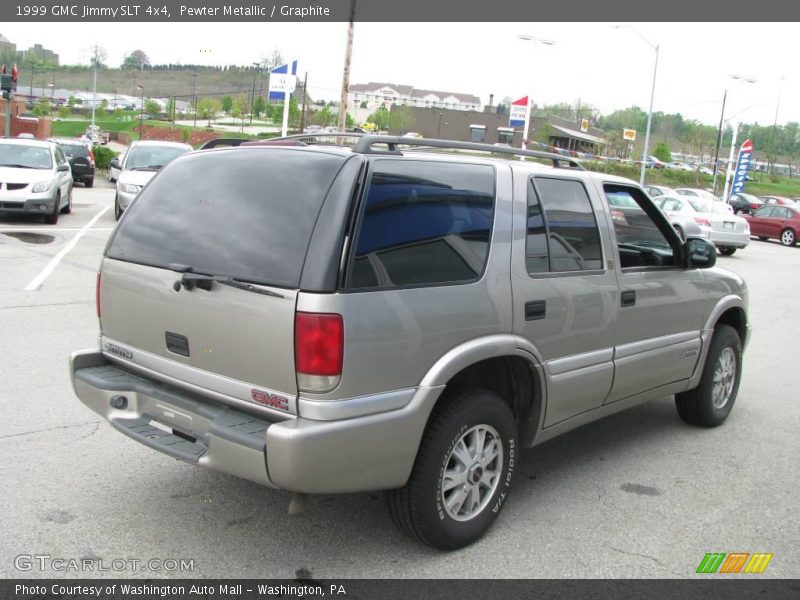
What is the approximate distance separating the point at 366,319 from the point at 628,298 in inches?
85.2

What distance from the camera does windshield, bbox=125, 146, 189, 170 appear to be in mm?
17766

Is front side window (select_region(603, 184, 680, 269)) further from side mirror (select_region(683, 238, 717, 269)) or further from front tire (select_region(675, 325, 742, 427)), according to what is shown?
front tire (select_region(675, 325, 742, 427))

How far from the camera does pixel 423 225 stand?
11.6ft

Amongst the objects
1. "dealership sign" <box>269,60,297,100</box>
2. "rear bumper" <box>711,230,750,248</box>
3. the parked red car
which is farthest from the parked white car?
"dealership sign" <box>269,60,297,100</box>

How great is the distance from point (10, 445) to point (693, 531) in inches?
157

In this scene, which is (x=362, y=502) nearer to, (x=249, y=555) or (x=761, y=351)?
(x=249, y=555)

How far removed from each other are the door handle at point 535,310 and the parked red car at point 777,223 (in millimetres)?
28676

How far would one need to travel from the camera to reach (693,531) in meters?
4.12

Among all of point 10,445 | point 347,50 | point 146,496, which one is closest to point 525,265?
point 146,496

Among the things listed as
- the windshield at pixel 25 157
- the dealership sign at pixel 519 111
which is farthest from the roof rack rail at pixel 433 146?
the dealership sign at pixel 519 111

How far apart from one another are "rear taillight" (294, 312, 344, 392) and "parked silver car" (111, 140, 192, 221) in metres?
14.3

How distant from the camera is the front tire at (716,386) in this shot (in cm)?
575

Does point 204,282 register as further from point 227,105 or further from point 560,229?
point 227,105

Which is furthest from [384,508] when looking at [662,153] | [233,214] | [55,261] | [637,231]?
[662,153]
